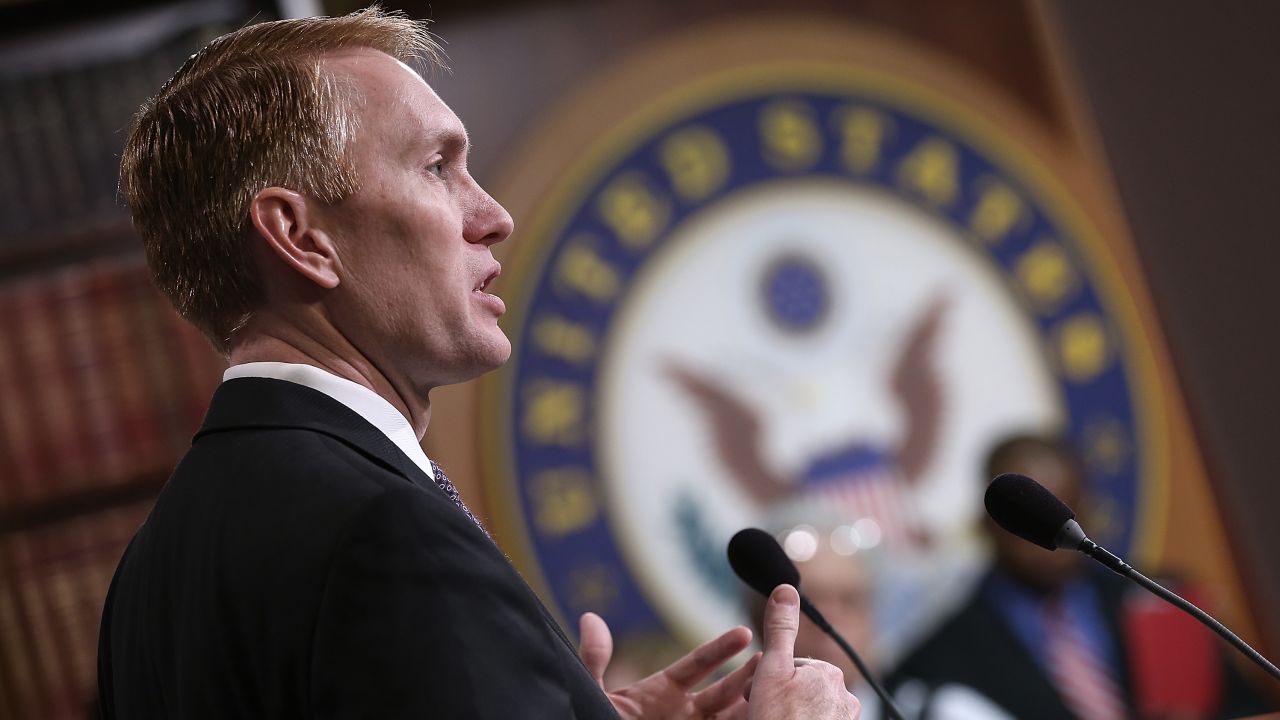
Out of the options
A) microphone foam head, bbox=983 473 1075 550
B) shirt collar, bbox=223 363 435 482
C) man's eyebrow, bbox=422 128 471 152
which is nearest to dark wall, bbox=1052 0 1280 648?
microphone foam head, bbox=983 473 1075 550

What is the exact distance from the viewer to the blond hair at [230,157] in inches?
45.6

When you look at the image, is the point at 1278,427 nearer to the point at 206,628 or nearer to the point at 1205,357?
the point at 1205,357

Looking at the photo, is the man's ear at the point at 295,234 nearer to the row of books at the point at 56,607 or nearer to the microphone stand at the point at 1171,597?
the microphone stand at the point at 1171,597

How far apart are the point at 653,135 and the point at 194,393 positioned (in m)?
1.25

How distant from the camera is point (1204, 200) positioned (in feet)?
12.4

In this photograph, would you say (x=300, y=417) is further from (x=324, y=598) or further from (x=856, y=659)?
(x=856, y=659)

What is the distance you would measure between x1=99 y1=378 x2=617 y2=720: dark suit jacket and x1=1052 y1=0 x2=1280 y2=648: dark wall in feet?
9.95

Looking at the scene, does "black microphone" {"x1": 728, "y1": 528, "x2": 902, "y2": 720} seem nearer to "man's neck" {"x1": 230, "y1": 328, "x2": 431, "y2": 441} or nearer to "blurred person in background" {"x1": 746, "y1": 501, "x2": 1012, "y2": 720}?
"man's neck" {"x1": 230, "y1": 328, "x2": 431, "y2": 441}

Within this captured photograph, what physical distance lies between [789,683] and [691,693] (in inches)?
10.0

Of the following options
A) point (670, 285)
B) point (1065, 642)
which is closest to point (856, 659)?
point (670, 285)

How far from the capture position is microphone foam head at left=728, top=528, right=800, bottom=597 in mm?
1327

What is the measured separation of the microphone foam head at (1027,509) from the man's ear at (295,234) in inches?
24.9

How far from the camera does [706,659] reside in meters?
1.36

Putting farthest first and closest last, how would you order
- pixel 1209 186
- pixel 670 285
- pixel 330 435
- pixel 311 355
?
1. pixel 1209 186
2. pixel 670 285
3. pixel 311 355
4. pixel 330 435
